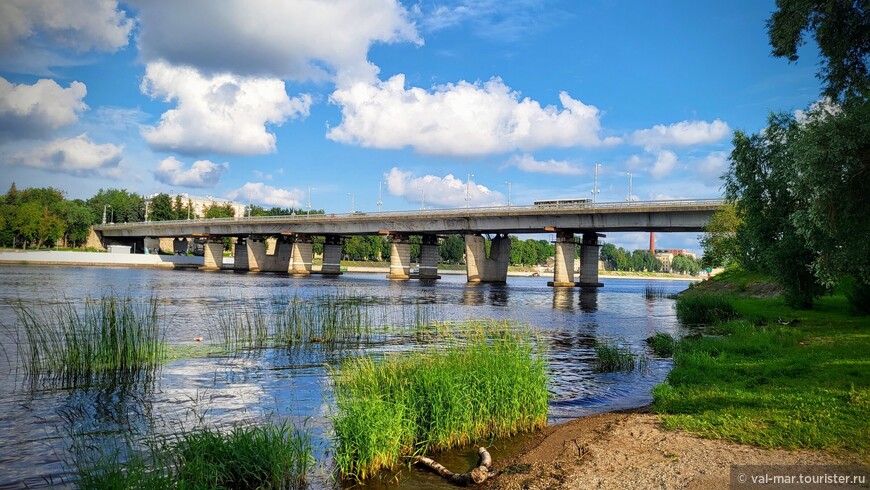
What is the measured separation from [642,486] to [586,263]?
9433 cm

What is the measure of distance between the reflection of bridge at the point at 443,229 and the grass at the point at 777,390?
54.1 m

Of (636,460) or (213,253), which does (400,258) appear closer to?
(213,253)

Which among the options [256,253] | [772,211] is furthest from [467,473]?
[256,253]

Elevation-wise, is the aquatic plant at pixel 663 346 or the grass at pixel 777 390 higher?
the grass at pixel 777 390

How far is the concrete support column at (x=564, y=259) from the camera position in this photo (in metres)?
94.6

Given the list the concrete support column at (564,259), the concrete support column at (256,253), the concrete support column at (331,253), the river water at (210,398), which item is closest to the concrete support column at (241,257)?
the concrete support column at (256,253)

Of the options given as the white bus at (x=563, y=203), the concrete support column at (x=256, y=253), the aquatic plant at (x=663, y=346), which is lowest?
the aquatic plant at (x=663, y=346)

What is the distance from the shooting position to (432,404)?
11.6m

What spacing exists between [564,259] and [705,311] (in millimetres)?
56819

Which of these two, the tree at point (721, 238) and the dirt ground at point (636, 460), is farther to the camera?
the tree at point (721, 238)

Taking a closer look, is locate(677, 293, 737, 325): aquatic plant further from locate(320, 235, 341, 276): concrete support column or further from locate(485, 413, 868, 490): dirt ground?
locate(320, 235, 341, 276): concrete support column

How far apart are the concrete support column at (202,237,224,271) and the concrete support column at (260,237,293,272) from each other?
12.6m

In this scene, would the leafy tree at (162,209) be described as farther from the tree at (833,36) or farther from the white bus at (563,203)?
the tree at (833,36)

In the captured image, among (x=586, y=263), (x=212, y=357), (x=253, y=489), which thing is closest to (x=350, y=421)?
(x=253, y=489)
